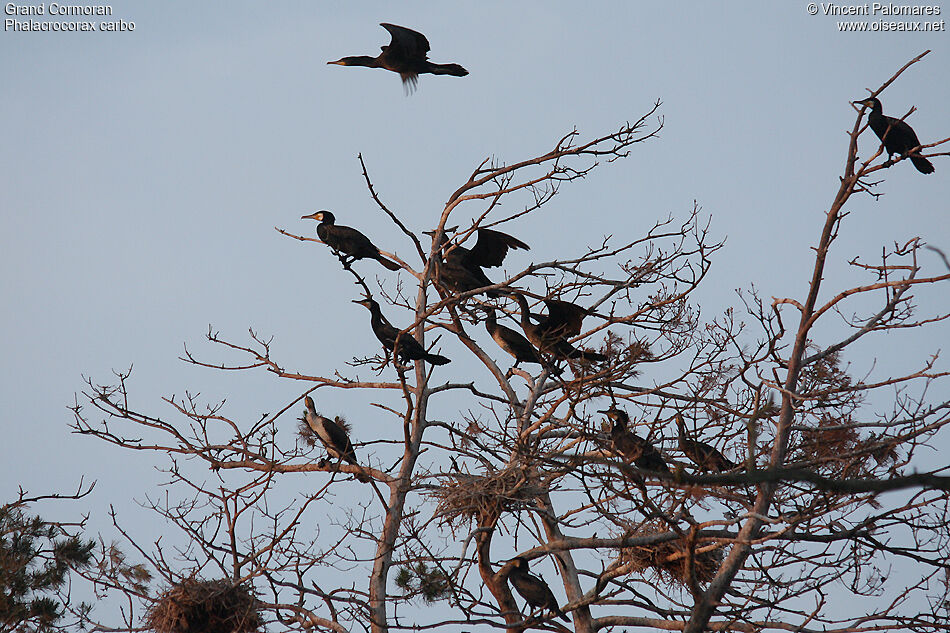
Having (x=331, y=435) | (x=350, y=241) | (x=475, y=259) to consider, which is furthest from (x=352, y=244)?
(x=331, y=435)

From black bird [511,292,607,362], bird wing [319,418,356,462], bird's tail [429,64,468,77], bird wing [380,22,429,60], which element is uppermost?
bird wing [380,22,429,60]

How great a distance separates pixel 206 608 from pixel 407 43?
506 cm

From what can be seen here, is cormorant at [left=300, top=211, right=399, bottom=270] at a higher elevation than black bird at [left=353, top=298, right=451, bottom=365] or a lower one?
higher

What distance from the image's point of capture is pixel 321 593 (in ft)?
20.5

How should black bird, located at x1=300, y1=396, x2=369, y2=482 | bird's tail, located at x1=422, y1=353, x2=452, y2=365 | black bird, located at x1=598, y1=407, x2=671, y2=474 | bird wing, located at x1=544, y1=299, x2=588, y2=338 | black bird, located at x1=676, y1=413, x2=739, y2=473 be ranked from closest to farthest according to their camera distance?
black bird, located at x1=598, y1=407, x2=671, y2=474
black bird, located at x1=676, y1=413, x2=739, y2=473
bird wing, located at x1=544, y1=299, x2=588, y2=338
bird's tail, located at x1=422, y1=353, x2=452, y2=365
black bird, located at x1=300, y1=396, x2=369, y2=482

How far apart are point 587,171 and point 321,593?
363 centimetres

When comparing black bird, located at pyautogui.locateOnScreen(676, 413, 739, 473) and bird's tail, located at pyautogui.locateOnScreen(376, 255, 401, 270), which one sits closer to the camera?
black bird, located at pyautogui.locateOnScreen(676, 413, 739, 473)

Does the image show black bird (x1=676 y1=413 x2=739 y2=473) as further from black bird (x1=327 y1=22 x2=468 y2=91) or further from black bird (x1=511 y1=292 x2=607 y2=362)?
black bird (x1=327 y1=22 x2=468 y2=91)

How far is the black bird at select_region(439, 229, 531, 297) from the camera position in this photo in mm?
7746

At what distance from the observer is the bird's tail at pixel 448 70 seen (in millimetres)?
8091

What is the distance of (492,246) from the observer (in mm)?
8352

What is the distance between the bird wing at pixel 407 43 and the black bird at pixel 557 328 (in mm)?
2858

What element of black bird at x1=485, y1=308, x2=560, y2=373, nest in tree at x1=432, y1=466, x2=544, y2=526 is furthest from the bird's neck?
nest in tree at x1=432, y1=466, x2=544, y2=526

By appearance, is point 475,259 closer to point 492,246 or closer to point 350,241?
point 492,246
